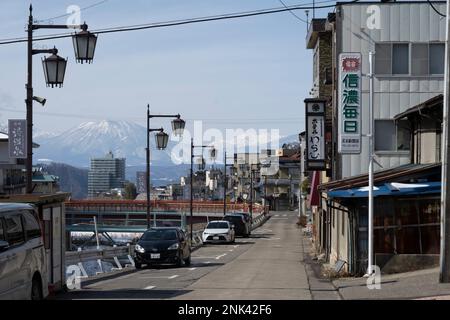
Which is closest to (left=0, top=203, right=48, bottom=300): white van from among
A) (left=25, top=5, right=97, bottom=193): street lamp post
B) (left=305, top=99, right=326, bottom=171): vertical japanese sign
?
(left=25, top=5, right=97, bottom=193): street lamp post

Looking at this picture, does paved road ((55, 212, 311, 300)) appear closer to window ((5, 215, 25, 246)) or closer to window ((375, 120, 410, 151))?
window ((5, 215, 25, 246))

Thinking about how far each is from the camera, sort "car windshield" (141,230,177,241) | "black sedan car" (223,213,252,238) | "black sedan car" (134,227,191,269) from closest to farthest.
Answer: "black sedan car" (134,227,191,269) → "car windshield" (141,230,177,241) → "black sedan car" (223,213,252,238)

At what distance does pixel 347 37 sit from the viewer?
1310 inches

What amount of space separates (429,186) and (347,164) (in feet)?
39.1

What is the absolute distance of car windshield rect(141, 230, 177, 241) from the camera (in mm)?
29172

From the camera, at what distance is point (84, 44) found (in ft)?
58.4

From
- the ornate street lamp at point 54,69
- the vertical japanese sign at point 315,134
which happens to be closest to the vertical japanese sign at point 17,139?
the ornate street lamp at point 54,69

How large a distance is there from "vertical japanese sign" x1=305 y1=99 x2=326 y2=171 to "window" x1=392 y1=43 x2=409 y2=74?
133 inches

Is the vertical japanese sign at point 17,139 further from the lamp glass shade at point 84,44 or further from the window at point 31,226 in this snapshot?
the window at point 31,226

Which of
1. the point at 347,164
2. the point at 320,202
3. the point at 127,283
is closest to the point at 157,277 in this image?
the point at 127,283

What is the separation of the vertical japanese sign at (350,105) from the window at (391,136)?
20.9 ft

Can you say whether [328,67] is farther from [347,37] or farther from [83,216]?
[83,216]

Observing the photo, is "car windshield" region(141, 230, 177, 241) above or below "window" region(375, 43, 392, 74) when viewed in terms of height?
below

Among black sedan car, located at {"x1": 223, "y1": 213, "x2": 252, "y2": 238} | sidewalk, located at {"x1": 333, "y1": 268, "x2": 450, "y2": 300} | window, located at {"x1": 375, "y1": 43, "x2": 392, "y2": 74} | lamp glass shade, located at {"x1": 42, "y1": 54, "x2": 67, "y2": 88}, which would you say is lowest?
black sedan car, located at {"x1": 223, "y1": 213, "x2": 252, "y2": 238}
